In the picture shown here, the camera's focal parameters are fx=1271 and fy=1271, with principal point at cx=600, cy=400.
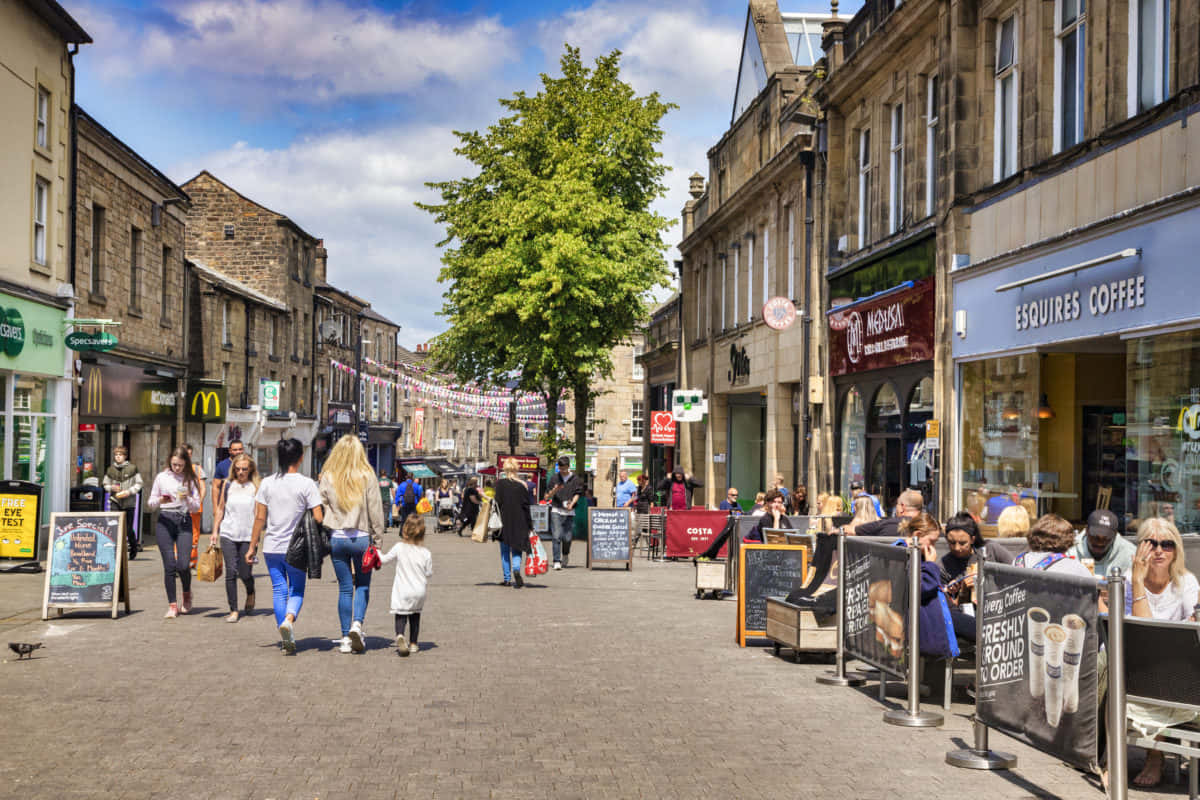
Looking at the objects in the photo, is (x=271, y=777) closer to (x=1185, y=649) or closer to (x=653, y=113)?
(x=1185, y=649)

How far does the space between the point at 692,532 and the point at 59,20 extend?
14957 millimetres

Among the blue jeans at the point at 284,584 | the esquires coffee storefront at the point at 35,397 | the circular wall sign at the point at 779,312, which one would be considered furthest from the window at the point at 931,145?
the esquires coffee storefront at the point at 35,397

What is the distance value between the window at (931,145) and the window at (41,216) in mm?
15400

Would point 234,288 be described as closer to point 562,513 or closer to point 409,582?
point 562,513

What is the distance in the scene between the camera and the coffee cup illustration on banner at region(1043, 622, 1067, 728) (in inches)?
245

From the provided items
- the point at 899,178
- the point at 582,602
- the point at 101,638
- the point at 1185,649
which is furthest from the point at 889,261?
the point at 1185,649

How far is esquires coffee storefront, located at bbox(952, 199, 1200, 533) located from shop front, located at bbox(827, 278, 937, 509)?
1.37 metres

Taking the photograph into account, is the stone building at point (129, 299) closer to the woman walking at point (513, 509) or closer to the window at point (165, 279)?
the window at point (165, 279)

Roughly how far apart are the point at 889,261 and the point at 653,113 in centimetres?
1728

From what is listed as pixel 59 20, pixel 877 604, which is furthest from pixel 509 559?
pixel 59 20

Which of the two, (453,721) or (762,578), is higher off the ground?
(762,578)

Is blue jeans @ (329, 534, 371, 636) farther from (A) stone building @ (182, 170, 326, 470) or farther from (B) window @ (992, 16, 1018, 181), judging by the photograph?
(A) stone building @ (182, 170, 326, 470)

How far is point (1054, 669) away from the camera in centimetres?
629

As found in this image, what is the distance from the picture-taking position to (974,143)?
17672mm
